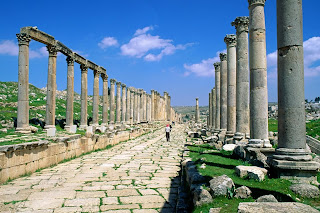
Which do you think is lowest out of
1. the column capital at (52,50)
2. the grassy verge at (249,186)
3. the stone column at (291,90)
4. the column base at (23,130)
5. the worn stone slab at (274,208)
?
the grassy verge at (249,186)

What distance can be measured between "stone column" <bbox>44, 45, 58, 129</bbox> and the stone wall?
3.91m

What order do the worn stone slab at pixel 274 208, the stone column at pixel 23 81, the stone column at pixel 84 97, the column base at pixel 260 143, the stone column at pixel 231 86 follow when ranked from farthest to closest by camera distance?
the stone column at pixel 84 97, the stone column at pixel 231 86, the stone column at pixel 23 81, the column base at pixel 260 143, the worn stone slab at pixel 274 208

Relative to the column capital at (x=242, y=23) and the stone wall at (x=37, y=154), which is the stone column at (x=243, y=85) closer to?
the column capital at (x=242, y=23)

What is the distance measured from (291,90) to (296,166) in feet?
5.69

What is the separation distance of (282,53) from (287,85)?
2.60 ft

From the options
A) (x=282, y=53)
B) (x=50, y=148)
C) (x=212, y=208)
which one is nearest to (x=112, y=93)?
(x=50, y=148)

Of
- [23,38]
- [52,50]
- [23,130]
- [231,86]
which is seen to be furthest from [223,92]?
[23,38]

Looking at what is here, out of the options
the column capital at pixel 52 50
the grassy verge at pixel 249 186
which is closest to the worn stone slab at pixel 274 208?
the grassy verge at pixel 249 186

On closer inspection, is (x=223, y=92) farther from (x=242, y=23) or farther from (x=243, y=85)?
(x=242, y=23)

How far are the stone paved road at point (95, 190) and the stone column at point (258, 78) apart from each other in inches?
125

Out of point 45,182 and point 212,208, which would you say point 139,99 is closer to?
point 45,182

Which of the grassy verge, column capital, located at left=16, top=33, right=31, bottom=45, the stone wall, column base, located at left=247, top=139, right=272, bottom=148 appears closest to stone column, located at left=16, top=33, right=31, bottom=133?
column capital, located at left=16, top=33, right=31, bottom=45

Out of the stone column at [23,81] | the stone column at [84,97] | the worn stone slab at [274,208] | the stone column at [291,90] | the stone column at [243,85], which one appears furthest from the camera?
the stone column at [84,97]

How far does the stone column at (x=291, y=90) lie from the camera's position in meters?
6.29
